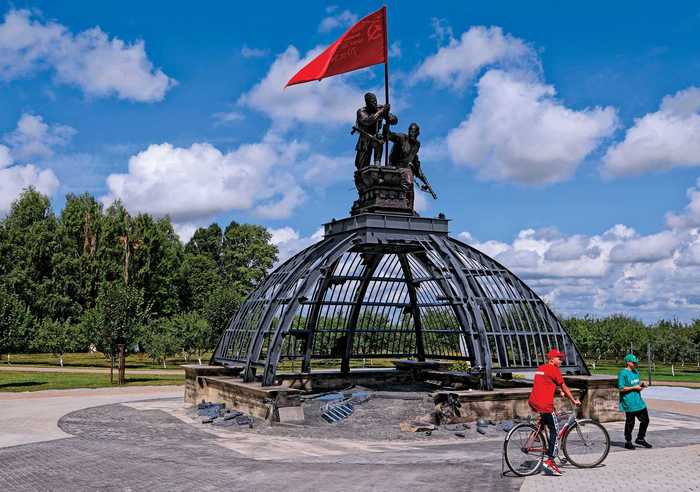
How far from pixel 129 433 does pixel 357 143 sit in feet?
36.7

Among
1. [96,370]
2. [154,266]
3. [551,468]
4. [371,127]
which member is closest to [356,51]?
[371,127]

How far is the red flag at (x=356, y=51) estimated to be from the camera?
19922 mm

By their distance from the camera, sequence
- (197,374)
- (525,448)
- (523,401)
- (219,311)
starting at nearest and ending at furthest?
(525,448) → (523,401) → (197,374) → (219,311)

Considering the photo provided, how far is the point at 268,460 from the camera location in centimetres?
1248

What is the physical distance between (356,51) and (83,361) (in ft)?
124

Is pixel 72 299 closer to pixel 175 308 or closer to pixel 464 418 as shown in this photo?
pixel 175 308

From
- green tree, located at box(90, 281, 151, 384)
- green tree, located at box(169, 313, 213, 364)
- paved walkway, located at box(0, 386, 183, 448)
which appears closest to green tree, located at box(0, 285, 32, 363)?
paved walkway, located at box(0, 386, 183, 448)

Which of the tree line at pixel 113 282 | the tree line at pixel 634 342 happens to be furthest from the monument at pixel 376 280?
the tree line at pixel 634 342

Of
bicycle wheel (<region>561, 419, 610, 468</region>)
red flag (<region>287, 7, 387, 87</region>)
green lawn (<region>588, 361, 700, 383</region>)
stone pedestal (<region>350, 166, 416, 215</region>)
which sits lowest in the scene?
A: green lawn (<region>588, 361, 700, 383</region>)

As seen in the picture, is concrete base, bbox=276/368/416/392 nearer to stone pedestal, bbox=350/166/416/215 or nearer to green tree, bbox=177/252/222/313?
stone pedestal, bbox=350/166/416/215

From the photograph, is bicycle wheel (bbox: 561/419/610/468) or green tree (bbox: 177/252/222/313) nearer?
bicycle wheel (bbox: 561/419/610/468)

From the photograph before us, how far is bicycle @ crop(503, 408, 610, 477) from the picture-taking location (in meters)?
10.7

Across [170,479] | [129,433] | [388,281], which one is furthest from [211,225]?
[170,479]

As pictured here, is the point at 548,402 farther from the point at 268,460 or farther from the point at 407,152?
the point at 407,152
